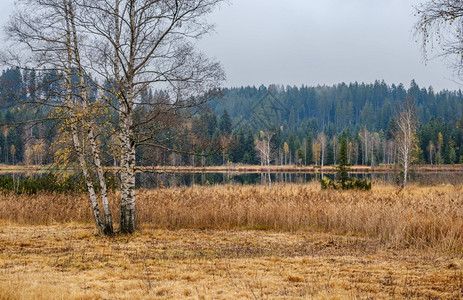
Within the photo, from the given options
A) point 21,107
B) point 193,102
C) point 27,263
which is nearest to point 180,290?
point 27,263

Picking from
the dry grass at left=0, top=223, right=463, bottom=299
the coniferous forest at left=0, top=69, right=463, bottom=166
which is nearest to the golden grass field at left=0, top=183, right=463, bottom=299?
the dry grass at left=0, top=223, right=463, bottom=299

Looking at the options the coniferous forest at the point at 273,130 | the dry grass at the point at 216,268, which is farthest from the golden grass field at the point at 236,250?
the coniferous forest at the point at 273,130

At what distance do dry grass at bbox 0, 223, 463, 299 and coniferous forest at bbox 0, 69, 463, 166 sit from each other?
251cm

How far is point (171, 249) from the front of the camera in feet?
30.0

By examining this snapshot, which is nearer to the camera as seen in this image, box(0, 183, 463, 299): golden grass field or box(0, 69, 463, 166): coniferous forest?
box(0, 183, 463, 299): golden grass field

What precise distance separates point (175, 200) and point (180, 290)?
8.60 m

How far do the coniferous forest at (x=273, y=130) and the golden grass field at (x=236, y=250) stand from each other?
2125 millimetres

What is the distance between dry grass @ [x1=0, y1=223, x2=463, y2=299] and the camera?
5.41 m

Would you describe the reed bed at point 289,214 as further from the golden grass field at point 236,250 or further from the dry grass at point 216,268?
the dry grass at point 216,268

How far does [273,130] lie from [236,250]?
5936cm

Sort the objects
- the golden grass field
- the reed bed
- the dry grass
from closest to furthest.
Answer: the dry grass < the golden grass field < the reed bed

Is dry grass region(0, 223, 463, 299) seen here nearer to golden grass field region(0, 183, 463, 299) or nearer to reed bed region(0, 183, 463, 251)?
golden grass field region(0, 183, 463, 299)

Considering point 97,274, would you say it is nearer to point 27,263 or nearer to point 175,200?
point 27,263

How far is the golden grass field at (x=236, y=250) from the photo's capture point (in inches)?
221
